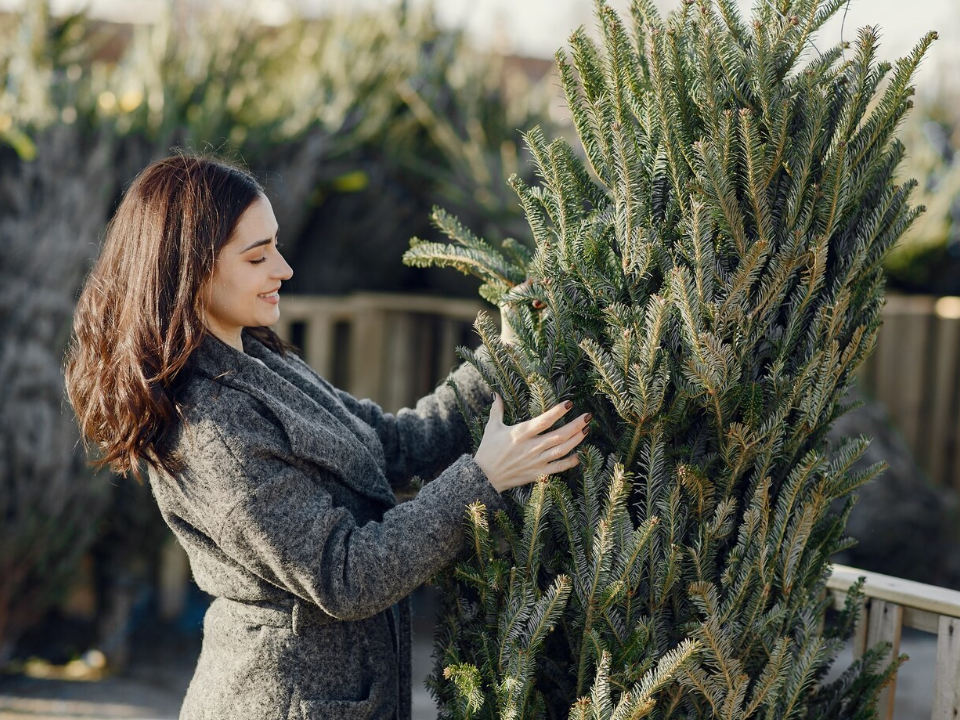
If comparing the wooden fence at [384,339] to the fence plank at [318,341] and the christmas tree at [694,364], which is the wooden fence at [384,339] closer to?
the fence plank at [318,341]

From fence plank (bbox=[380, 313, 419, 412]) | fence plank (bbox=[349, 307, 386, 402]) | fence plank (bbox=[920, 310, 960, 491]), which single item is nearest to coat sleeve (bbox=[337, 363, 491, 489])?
fence plank (bbox=[349, 307, 386, 402])

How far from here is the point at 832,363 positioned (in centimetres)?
169

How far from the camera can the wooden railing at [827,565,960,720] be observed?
6.77 ft

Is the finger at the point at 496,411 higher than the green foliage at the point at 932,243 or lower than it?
lower

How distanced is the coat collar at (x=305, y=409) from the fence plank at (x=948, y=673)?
1198mm

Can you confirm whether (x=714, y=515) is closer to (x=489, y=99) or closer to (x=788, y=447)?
(x=788, y=447)

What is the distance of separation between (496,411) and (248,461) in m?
0.45

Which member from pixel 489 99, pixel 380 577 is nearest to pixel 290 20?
pixel 489 99

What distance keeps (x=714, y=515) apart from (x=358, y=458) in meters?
0.69

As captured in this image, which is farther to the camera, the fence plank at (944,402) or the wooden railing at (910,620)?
the fence plank at (944,402)

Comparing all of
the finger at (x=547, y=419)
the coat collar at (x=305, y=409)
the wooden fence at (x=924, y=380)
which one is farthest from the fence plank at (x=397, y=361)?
the finger at (x=547, y=419)

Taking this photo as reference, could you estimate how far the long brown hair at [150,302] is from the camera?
1.75m

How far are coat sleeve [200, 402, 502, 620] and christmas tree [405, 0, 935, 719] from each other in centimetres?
7

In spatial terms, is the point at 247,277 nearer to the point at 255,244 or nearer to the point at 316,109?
the point at 255,244
